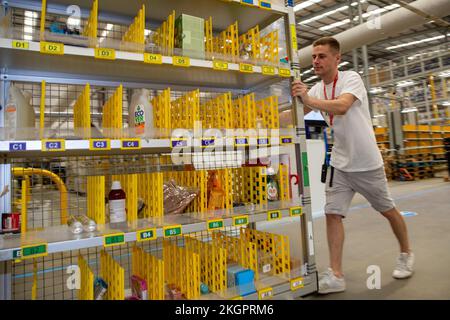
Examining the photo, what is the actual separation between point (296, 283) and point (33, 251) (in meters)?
1.53

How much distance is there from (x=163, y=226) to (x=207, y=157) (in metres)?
1.03

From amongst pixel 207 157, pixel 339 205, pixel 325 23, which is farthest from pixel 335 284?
pixel 325 23

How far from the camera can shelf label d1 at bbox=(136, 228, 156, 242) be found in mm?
1541

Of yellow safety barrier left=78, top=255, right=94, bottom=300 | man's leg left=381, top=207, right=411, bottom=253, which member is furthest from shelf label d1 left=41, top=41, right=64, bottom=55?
man's leg left=381, top=207, right=411, bottom=253

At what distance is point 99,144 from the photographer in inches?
59.9

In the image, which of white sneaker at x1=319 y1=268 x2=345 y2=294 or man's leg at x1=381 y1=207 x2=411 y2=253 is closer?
white sneaker at x1=319 y1=268 x2=345 y2=294

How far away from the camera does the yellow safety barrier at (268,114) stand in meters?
2.13

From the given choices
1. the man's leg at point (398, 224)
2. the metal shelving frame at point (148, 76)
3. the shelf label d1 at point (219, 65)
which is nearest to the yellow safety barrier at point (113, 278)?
the metal shelving frame at point (148, 76)

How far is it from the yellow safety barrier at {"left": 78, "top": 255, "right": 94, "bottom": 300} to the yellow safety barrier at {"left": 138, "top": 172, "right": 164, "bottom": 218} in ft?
1.40

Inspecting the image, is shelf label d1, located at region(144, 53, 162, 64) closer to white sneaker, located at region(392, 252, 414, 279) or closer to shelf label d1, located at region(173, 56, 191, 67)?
shelf label d1, located at region(173, 56, 191, 67)

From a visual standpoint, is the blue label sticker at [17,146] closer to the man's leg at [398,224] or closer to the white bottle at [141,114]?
the white bottle at [141,114]

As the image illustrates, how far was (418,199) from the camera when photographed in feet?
18.8
